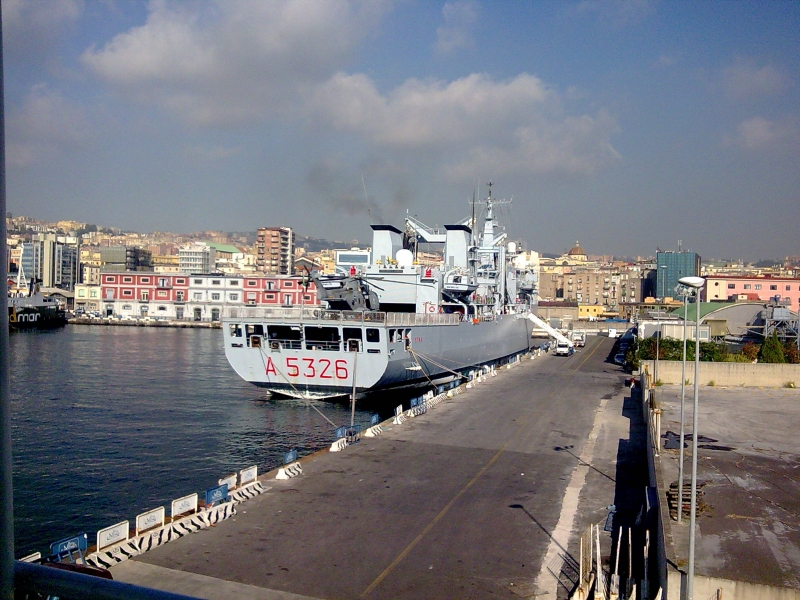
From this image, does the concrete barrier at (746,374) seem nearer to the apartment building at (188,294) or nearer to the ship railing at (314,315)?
the ship railing at (314,315)

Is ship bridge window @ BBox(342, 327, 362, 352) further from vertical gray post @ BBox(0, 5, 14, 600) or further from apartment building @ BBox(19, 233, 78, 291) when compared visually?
apartment building @ BBox(19, 233, 78, 291)

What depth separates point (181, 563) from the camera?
30.9 feet

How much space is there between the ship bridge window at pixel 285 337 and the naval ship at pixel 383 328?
0.04 metres

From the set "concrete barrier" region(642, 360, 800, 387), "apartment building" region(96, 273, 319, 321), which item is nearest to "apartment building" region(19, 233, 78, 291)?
"apartment building" region(96, 273, 319, 321)

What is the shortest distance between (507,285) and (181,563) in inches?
1691

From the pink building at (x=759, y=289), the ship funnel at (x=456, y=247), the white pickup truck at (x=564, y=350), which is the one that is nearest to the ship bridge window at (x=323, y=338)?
the ship funnel at (x=456, y=247)

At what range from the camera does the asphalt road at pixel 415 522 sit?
8.98m

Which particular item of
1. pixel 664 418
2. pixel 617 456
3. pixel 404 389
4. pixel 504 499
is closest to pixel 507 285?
pixel 404 389

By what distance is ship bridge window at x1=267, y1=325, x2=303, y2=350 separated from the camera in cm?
2578

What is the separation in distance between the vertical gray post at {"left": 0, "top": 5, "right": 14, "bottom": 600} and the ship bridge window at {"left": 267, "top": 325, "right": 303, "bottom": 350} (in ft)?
78.9

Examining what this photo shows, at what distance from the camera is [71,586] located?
163cm

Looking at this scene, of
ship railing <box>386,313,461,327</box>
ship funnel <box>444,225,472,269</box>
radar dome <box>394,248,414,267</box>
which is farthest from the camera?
ship funnel <box>444,225,472,269</box>

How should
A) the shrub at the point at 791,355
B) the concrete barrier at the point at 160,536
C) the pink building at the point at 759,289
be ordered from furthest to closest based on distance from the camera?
the pink building at the point at 759,289 → the shrub at the point at 791,355 → the concrete barrier at the point at 160,536

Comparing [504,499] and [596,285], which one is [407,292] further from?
[596,285]
